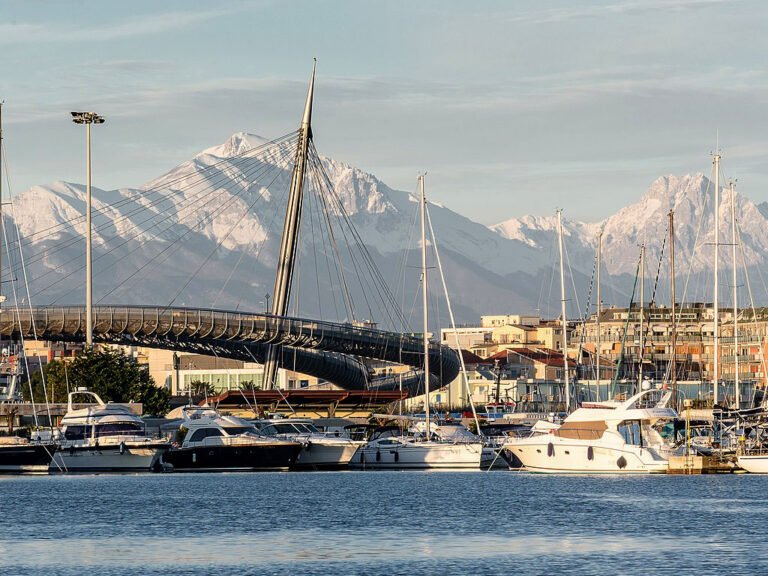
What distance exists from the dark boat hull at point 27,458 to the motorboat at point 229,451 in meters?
7.03

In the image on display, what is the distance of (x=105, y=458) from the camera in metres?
98.3

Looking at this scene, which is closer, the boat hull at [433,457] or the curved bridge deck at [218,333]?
the boat hull at [433,457]

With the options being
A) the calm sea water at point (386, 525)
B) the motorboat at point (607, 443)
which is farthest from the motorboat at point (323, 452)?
the motorboat at point (607, 443)

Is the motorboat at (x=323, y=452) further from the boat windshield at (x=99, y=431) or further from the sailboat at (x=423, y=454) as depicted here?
the boat windshield at (x=99, y=431)

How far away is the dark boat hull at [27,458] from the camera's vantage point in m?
95.4

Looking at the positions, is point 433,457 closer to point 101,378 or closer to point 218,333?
point 101,378

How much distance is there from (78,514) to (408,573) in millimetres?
23295

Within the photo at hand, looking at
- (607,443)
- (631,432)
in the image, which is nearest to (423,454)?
(631,432)

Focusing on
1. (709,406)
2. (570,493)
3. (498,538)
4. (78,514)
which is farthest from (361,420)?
(498,538)

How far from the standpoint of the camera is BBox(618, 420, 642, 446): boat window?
299ft

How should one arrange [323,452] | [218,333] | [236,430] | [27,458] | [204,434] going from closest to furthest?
[27,458] < [236,430] < [204,434] < [323,452] < [218,333]

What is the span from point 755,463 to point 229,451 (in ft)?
92.1

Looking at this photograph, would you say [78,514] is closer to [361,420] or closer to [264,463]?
[264,463]

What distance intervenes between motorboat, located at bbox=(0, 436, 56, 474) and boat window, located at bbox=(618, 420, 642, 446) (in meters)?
29.5
